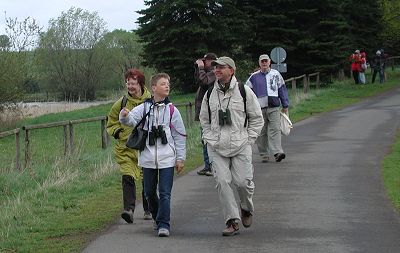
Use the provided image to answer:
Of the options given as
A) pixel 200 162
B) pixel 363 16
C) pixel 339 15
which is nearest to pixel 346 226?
pixel 200 162

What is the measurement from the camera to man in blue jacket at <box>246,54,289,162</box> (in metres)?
13.1

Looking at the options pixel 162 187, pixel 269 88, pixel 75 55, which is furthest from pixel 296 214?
pixel 75 55

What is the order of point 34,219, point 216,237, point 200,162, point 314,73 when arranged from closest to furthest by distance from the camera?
point 216,237 → point 34,219 → point 200,162 → point 314,73

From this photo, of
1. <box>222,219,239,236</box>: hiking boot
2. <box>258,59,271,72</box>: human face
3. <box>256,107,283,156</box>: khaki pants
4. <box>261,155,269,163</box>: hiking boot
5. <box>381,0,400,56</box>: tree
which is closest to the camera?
<box>222,219,239,236</box>: hiking boot

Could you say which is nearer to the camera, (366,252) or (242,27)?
(366,252)

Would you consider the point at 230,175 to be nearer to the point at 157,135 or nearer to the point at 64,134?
the point at 157,135

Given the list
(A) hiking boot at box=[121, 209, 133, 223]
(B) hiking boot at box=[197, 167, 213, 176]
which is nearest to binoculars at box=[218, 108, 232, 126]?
(A) hiking boot at box=[121, 209, 133, 223]

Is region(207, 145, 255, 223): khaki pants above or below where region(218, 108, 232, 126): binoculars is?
below

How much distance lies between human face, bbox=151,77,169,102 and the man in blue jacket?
18.0 feet

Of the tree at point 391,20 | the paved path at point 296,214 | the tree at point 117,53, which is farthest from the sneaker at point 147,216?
the tree at point 117,53

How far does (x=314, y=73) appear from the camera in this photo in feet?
125

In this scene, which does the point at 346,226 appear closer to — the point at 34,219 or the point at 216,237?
the point at 216,237

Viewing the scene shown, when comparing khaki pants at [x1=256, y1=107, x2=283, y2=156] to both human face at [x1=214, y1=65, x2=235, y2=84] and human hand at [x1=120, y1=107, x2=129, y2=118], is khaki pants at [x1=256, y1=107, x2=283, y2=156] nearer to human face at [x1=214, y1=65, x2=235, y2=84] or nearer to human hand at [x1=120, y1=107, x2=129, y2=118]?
human face at [x1=214, y1=65, x2=235, y2=84]

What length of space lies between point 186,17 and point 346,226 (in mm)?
32408
